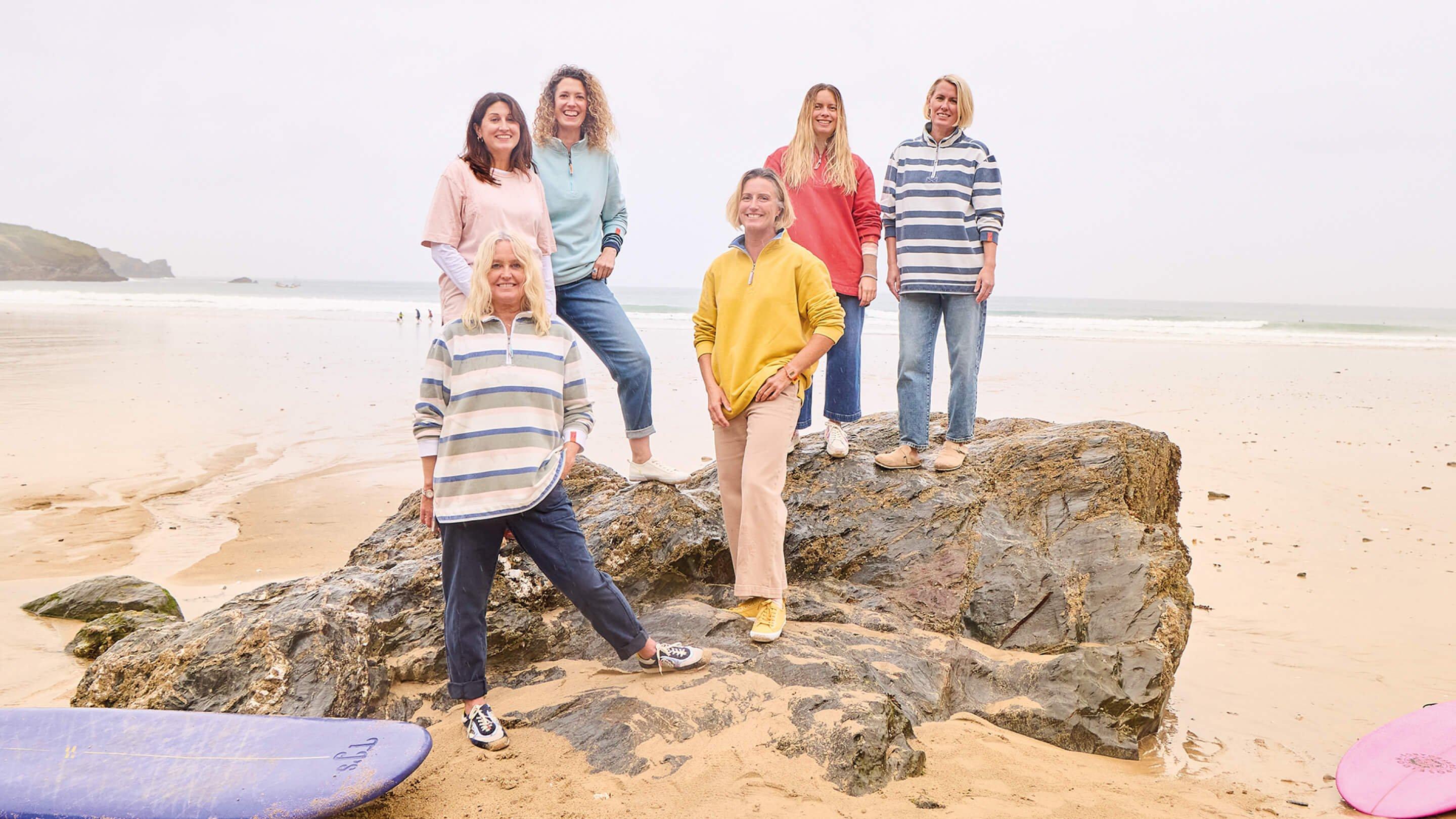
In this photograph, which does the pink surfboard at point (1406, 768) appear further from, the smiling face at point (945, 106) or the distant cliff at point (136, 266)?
the distant cliff at point (136, 266)

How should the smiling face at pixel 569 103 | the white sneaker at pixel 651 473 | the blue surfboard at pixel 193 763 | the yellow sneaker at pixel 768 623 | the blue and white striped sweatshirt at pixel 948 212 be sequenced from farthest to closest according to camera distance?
the blue and white striped sweatshirt at pixel 948 212
the white sneaker at pixel 651 473
the smiling face at pixel 569 103
the yellow sneaker at pixel 768 623
the blue surfboard at pixel 193 763

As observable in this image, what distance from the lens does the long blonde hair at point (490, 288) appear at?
10.4 feet

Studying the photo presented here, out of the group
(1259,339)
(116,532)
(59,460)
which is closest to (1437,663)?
(116,532)

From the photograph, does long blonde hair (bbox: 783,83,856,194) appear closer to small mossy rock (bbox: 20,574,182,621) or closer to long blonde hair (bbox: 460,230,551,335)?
long blonde hair (bbox: 460,230,551,335)

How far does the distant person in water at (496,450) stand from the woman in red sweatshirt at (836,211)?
179 centimetres

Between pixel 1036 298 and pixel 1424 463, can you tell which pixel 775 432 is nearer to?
pixel 1424 463

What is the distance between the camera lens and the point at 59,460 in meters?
9.09

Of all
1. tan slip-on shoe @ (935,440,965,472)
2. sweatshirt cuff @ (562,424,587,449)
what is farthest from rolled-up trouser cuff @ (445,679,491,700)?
tan slip-on shoe @ (935,440,965,472)

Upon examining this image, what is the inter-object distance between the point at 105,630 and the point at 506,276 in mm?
3717

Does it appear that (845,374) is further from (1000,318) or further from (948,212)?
(1000,318)

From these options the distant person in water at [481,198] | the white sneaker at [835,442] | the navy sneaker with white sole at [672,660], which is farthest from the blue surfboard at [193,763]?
the white sneaker at [835,442]

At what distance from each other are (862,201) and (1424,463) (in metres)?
9.39

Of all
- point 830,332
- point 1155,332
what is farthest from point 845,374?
point 1155,332

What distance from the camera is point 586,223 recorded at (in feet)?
14.3
